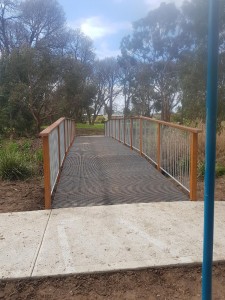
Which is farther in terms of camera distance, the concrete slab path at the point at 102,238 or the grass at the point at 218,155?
the grass at the point at 218,155

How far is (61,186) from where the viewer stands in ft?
18.4

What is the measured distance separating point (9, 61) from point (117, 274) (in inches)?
680

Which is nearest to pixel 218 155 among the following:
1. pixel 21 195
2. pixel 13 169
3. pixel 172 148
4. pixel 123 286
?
pixel 172 148

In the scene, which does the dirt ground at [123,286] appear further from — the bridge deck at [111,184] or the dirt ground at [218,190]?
the dirt ground at [218,190]

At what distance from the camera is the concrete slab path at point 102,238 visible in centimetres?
301

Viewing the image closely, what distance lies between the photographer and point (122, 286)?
107 inches

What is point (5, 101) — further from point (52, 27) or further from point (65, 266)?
point (65, 266)

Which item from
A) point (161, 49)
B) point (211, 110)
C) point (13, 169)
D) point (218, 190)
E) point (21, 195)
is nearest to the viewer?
point (211, 110)

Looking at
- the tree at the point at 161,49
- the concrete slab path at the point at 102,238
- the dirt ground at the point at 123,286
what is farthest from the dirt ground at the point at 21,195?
the tree at the point at 161,49

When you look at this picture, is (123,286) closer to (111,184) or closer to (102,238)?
(102,238)

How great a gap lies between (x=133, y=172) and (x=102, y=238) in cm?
317

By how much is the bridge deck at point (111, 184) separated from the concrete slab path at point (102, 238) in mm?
366

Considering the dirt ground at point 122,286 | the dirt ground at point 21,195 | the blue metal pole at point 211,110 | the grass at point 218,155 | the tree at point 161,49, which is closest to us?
the blue metal pole at point 211,110

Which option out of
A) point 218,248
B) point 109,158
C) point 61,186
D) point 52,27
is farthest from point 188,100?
point 52,27
